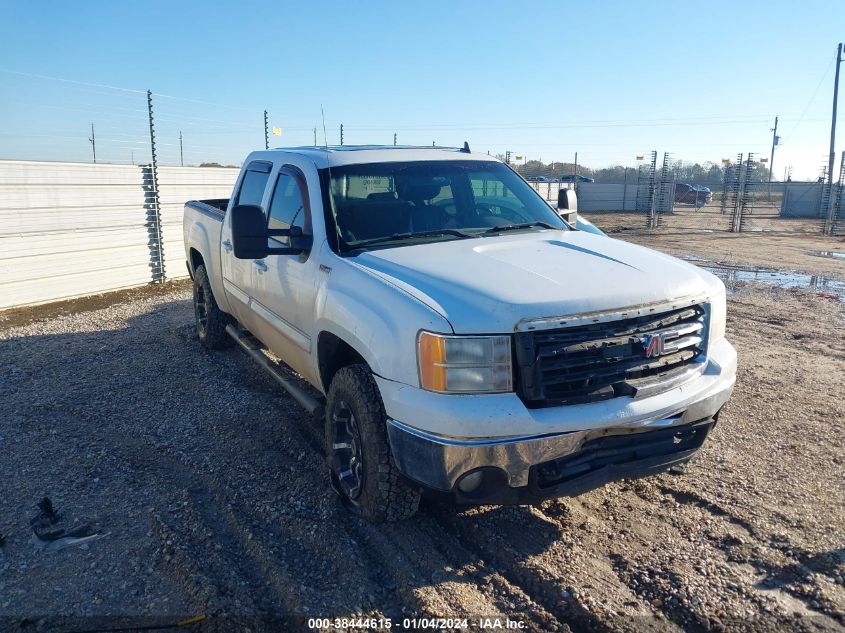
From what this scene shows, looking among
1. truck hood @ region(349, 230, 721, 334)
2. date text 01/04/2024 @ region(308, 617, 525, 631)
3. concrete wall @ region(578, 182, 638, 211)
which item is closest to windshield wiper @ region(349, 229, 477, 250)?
truck hood @ region(349, 230, 721, 334)

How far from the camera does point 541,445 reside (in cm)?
293

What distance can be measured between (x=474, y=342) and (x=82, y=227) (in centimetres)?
941

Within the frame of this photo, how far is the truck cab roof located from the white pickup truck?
0.04 metres

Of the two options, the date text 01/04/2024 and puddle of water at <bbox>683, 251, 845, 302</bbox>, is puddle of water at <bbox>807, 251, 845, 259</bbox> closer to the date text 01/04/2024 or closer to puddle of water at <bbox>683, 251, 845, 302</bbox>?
puddle of water at <bbox>683, 251, 845, 302</bbox>

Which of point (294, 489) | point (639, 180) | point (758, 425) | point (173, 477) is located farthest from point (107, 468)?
point (639, 180)

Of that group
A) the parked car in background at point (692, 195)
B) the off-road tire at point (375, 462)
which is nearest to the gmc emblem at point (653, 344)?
the off-road tire at point (375, 462)

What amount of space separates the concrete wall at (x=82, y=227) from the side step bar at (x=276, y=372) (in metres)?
4.98

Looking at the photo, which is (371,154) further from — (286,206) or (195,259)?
(195,259)

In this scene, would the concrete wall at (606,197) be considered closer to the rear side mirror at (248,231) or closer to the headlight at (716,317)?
the headlight at (716,317)

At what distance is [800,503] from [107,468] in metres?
4.27

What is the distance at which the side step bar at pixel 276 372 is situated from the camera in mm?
4359

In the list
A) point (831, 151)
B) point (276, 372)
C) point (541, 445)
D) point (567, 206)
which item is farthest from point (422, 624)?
point (831, 151)

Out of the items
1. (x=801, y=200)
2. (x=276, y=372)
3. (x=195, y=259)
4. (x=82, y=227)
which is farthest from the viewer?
(x=801, y=200)

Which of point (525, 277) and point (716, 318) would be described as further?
point (716, 318)
